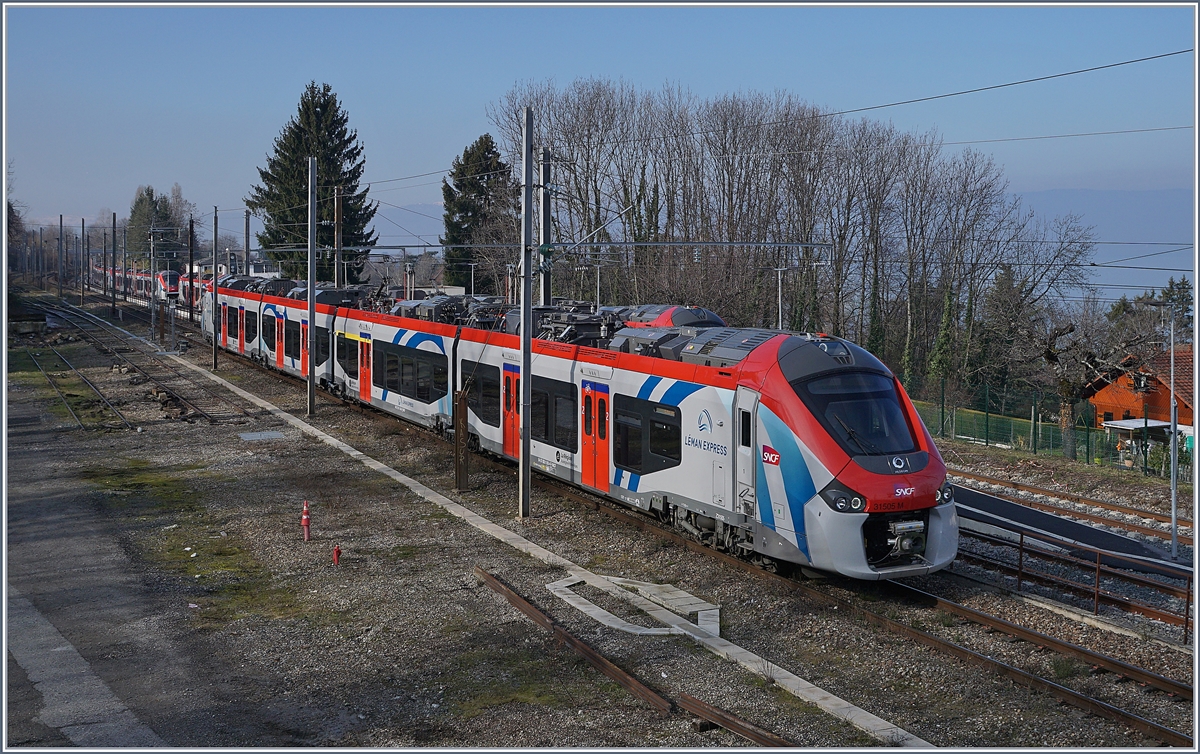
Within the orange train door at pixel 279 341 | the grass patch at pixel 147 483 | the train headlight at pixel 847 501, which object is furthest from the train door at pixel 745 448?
the orange train door at pixel 279 341

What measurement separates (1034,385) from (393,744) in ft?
144

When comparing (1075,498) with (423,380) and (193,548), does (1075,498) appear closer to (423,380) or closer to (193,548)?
(423,380)

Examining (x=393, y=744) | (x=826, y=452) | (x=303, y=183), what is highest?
(x=303, y=183)

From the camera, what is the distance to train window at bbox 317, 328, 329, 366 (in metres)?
32.5

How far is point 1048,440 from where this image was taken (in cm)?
3012

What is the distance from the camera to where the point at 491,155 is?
69.8 metres

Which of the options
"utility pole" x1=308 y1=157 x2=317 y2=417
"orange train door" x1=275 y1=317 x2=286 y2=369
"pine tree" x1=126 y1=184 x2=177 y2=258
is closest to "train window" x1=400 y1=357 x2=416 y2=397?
"utility pole" x1=308 y1=157 x2=317 y2=417

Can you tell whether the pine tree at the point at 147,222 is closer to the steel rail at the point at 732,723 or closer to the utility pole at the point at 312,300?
the utility pole at the point at 312,300

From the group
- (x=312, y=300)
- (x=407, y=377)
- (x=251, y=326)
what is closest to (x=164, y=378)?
(x=251, y=326)

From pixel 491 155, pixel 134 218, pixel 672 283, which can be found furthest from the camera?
pixel 134 218

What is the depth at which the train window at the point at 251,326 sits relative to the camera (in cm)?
4110

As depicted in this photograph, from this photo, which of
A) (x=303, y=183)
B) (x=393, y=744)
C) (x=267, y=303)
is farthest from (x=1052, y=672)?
(x=303, y=183)

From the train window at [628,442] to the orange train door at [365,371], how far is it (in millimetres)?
14011

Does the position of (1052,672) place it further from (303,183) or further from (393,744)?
(303,183)
